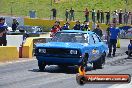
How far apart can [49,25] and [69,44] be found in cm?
3361

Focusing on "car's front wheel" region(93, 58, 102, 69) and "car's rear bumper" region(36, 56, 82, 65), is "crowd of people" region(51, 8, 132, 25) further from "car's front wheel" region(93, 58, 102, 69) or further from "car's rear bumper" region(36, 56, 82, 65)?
"car's rear bumper" region(36, 56, 82, 65)

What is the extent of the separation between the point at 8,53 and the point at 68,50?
6.30m

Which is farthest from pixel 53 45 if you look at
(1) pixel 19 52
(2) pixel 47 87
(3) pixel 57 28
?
(3) pixel 57 28

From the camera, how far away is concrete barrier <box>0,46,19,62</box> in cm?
2012

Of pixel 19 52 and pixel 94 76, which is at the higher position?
pixel 94 76

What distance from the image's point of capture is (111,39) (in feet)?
78.3

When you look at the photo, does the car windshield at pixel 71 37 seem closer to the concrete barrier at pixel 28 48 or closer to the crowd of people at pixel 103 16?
the concrete barrier at pixel 28 48

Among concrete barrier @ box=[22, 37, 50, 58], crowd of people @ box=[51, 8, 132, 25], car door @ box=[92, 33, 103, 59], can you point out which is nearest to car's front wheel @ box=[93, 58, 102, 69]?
car door @ box=[92, 33, 103, 59]

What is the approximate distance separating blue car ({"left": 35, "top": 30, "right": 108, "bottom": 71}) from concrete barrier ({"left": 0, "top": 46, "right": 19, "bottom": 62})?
15.0 ft

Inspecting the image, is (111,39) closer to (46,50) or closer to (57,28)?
(57,28)

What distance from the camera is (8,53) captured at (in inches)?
808

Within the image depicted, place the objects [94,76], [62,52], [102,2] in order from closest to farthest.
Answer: [94,76] < [62,52] < [102,2]

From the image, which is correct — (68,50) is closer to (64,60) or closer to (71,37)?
(64,60)

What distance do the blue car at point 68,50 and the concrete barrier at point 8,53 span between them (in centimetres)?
456
